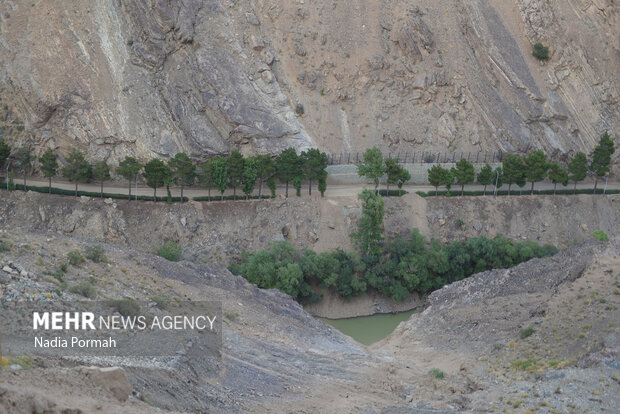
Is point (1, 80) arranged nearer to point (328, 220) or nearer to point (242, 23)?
point (242, 23)

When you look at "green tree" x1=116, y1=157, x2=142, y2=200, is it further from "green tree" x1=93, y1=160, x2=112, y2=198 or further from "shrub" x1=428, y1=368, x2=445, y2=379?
"shrub" x1=428, y1=368, x2=445, y2=379

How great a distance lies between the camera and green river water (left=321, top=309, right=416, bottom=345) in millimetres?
45281

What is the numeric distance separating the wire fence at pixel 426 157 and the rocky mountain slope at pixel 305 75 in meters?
0.67

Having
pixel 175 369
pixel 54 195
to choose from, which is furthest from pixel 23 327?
pixel 54 195

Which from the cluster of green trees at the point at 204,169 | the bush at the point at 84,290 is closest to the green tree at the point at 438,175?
the cluster of green trees at the point at 204,169

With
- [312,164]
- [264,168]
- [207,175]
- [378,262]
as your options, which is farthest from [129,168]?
[378,262]

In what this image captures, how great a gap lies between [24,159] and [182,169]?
12274 millimetres

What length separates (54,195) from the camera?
2095 inches

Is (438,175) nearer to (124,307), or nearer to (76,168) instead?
(76,168)

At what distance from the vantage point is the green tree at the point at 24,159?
54.6 metres

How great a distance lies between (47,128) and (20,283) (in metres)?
33.4

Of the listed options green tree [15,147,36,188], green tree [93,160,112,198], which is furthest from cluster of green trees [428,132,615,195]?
green tree [15,147,36,188]

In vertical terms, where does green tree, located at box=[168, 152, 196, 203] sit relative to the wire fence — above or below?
below

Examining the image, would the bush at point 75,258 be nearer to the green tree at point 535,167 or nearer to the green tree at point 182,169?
the green tree at point 182,169
